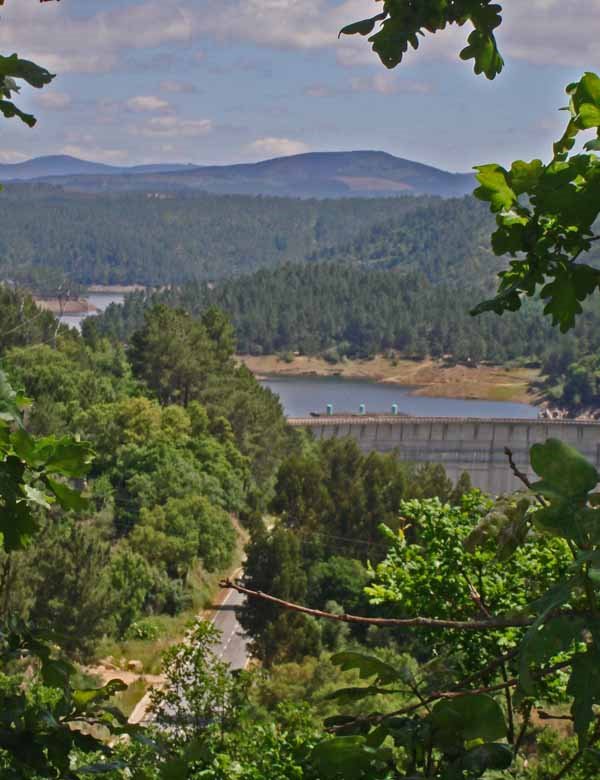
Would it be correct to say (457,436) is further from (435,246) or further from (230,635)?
(435,246)

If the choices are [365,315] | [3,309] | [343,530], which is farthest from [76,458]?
[365,315]

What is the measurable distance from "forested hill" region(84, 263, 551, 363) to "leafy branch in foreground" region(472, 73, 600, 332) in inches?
3160

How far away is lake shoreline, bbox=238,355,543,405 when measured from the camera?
259 ft

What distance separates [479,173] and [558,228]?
149 mm

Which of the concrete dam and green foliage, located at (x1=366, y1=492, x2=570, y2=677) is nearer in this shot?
green foliage, located at (x1=366, y1=492, x2=570, y2=677)

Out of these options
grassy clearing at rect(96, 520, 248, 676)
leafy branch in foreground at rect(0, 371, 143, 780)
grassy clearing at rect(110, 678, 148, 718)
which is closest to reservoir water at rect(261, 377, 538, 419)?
grassy clearing at rect(96, 520, 248, 676)

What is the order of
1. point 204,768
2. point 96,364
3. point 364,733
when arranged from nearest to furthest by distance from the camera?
point 364,733 → point 204,768 → point 96,364

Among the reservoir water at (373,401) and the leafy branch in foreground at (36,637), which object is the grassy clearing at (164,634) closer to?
the leafy branch in foreground at (36,637)

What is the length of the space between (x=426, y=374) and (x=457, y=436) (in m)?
32.7

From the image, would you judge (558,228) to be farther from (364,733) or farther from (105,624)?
(105,624)

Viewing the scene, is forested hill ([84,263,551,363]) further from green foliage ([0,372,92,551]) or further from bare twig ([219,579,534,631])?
bare twig ([219,579,534,631])

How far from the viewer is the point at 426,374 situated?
8506 cm

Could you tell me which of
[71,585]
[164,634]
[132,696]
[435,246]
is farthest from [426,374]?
[435,246]

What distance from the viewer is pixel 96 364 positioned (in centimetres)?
4041
